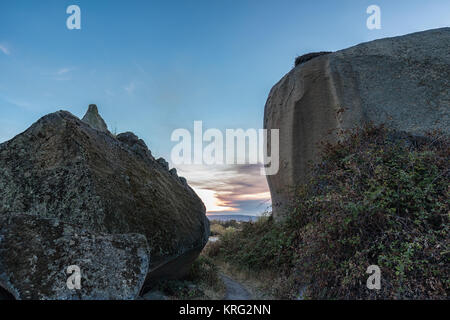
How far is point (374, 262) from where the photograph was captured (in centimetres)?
380

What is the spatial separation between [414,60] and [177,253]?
8.30 meters

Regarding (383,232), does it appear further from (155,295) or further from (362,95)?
(362,95)

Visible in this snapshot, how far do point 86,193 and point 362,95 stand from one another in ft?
24.3

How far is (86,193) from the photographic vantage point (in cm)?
411

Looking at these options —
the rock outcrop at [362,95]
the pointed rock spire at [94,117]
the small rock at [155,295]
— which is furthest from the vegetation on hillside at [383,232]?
the pointed rock spire at [94,117]

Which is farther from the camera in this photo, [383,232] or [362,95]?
[362,95]

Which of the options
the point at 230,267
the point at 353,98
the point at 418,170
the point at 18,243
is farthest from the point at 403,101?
the point at 18,243

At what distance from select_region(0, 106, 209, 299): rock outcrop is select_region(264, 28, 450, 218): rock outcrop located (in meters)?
4.28

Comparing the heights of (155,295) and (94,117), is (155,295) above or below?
below

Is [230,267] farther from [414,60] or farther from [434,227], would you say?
[414,60]

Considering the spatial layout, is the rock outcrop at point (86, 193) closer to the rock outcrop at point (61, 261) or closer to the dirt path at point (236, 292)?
the rock outcrop at point (61, 261)

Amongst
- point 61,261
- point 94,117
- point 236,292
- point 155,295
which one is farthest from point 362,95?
point 94,117

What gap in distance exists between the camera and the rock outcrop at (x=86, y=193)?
383 cm

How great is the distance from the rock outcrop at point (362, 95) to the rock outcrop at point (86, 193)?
14.1 feet
